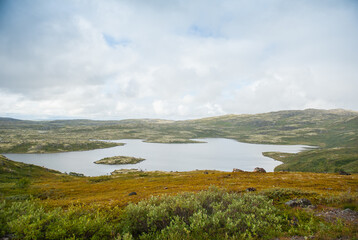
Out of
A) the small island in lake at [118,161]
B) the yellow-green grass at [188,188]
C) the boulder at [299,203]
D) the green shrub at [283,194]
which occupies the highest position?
the boulder at [299,203]

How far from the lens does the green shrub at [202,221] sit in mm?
10844

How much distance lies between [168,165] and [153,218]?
129 meters

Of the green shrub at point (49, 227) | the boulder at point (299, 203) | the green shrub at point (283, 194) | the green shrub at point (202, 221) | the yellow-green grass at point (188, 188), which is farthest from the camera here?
the yellow-green grass at point (188, 188)

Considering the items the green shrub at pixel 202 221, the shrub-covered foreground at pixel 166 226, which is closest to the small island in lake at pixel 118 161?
the green shrub at pixel 202 221

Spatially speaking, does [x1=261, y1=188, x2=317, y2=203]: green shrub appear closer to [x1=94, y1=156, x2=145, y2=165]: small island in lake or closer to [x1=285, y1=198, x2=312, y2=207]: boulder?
[x1=285, y1=198, x2=312, y2=207]: boulder

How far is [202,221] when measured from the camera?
11.7 meters

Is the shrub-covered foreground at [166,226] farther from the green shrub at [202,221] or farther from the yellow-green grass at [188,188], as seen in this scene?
the yellow-green grass at [188,188]

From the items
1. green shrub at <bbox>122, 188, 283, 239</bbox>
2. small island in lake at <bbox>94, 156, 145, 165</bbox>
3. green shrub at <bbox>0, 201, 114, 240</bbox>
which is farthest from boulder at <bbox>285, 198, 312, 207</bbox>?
small island in lake at <bbox>94, 156, 145, 165</bbox>

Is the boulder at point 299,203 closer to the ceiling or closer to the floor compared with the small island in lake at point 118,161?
closer to the ceiling

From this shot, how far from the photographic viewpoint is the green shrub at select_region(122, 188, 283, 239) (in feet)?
35.6

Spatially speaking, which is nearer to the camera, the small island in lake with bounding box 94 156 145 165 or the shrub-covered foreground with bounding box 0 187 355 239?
the shrub-covered foreground with bounding box 0 187 355 239

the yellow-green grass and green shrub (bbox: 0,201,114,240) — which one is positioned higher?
green shrub (bbox: 0,201,114,240)

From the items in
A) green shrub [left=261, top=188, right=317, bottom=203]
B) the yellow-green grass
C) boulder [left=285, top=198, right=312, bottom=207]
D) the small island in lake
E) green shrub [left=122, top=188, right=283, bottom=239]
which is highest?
green shrub [left=122, top=188, right=283, bottom=239]

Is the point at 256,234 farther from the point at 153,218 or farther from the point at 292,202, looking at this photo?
the point at 292,202
